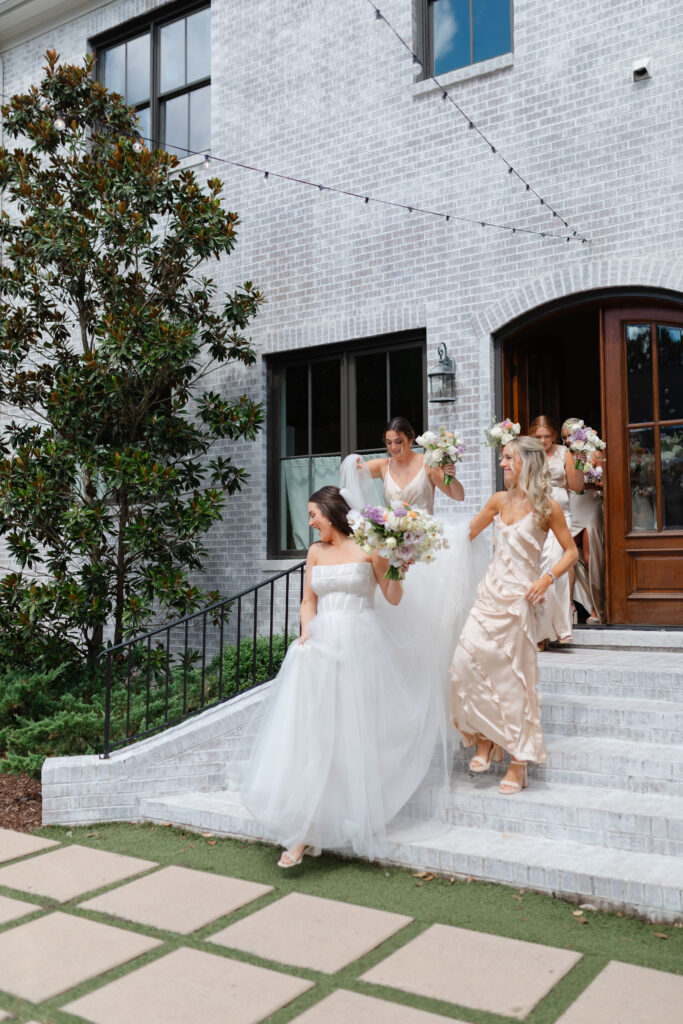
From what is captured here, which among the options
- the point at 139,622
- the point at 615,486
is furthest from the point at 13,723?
the point at 615,486

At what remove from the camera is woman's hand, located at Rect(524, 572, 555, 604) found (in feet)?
15.8

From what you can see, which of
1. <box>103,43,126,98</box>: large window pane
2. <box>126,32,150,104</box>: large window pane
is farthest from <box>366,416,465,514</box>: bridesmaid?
<box>103,43,126,98</box>: large window pane

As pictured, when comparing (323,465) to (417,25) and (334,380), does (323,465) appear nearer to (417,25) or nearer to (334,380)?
(334,380)

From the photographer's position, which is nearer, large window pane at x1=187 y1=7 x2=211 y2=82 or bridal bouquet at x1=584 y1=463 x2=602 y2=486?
bridal bouquet at x1=584 y1=463 x2=602 y2=486

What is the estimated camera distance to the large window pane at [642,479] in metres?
6.92

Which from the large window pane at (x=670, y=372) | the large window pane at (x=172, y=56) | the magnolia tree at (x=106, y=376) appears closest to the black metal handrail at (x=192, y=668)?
the magnolia tree at (x=106, y=376)

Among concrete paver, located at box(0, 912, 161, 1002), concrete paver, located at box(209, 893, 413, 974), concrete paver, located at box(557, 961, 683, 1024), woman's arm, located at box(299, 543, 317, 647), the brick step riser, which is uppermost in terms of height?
woman's arm, located at box(299, 543, 317, 647)

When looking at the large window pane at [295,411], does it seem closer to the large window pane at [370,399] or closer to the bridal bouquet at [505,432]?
the large window pane at [370,399]

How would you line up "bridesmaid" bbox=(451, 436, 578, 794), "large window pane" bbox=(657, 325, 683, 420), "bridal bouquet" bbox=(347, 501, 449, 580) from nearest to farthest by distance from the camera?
"bridal bouquet" bbox=(347, 501, 449, 580) → "bridesmaid" bbox=(451, 436, 578, 794) → "large window pane" bbox=(657, 325, 683, 420)

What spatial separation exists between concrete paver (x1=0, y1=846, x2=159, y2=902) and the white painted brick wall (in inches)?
157

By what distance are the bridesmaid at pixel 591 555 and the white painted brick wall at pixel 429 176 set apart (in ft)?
2.61

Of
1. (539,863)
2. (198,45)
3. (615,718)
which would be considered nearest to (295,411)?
(198,45)

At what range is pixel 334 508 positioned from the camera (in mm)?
4984

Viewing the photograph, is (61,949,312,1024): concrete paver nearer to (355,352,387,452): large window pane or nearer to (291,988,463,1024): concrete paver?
(291,988,463,1024): concrete paver
